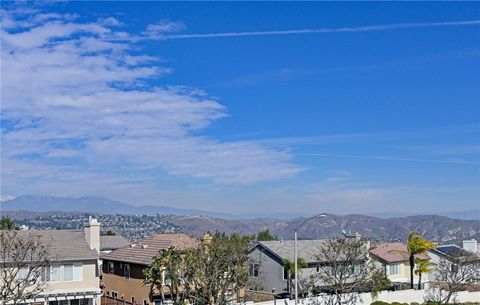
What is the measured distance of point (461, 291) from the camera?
6291 cm

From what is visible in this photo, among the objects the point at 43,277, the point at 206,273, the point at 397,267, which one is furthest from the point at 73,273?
the point at 397,267

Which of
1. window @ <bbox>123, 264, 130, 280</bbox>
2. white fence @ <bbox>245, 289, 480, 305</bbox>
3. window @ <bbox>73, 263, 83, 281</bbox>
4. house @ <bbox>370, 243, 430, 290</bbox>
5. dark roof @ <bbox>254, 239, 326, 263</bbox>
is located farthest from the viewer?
house @ <bbox>370, 243, 430, 290</bbox>

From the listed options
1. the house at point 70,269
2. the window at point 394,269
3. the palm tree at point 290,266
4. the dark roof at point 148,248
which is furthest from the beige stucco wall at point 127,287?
the window at point 394,269

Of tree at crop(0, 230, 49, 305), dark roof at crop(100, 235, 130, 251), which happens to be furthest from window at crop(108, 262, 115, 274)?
A: dark roof at crop(100, 235, 130, 251)

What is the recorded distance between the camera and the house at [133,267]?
53.7 meters

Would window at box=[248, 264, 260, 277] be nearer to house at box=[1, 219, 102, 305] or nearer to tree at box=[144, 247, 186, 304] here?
tree at box=[144, 247, 186, 304]

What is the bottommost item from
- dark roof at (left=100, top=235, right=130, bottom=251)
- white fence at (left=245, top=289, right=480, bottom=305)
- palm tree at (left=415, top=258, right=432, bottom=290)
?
white fence at (left=245, top=289, right=480, bottom=305)

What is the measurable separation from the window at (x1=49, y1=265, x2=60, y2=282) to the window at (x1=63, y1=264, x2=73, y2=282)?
19.5 inches

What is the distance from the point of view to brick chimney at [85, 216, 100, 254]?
176 ft

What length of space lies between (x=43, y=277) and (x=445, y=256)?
5003 centimetres

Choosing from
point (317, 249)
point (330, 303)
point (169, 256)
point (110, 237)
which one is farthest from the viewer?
point (110, 237)

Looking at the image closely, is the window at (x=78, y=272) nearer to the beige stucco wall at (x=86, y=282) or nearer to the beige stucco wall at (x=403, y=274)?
the beige stucco wall at (x=86, y=282)

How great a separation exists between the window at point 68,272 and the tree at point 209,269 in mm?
8399

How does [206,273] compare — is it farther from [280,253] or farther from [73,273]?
[280,253]
